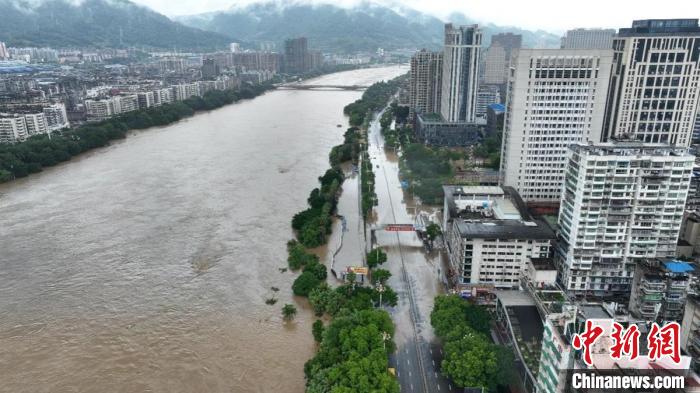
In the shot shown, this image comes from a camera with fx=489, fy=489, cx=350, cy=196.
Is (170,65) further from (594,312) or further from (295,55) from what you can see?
(594,312)

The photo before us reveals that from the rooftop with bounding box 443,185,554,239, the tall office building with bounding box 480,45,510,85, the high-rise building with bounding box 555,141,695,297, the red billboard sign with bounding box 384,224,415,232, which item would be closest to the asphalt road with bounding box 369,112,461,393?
the red billboard sign with bounding box 384,224,415,232

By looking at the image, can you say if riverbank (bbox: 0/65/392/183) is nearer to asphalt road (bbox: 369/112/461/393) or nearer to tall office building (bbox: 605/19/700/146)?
asphalt road (bbox: 369/112/461/393)

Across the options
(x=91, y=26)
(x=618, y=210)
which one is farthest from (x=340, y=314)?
(x=91, y=26)

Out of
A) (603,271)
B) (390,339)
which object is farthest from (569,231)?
(390,339)

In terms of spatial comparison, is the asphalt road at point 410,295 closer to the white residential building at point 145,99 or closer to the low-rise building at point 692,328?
the low-rise building at point 692,328

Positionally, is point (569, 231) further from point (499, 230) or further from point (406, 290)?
point (406, 290)
